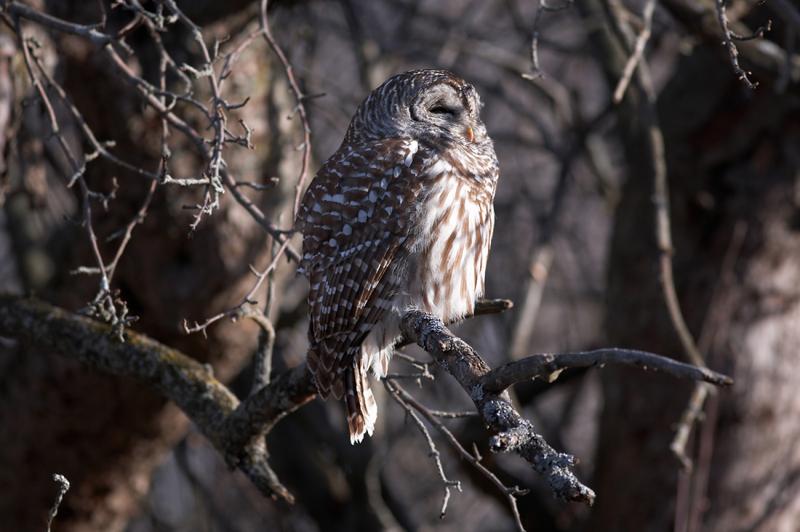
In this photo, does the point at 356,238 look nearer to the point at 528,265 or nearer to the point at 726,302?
the point at 528,265

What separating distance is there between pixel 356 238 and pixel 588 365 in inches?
62.7

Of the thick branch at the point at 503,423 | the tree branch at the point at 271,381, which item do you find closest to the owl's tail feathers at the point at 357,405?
the tree branch at the point at 271,381

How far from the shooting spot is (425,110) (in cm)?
409

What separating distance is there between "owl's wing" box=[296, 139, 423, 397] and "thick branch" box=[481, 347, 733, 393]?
124 centimetres

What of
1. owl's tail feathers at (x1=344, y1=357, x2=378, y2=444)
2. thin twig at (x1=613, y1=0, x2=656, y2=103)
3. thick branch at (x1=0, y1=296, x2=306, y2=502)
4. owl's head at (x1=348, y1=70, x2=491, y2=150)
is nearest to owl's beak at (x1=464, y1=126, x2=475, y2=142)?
owl's head at (x1=348, y1=70, x2=491, y2=150)

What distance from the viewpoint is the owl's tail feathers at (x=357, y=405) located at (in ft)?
12.0

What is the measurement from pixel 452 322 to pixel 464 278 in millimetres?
206

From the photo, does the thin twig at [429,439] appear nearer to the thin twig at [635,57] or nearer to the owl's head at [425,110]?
the owl's head at [425,110]

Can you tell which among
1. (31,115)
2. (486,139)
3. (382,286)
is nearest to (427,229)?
(382,286)

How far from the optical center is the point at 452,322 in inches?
159

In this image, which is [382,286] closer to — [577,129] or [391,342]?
[391,342]

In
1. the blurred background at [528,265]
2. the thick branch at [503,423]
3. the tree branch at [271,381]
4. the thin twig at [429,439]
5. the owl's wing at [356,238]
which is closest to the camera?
the thick branch at [503,423]

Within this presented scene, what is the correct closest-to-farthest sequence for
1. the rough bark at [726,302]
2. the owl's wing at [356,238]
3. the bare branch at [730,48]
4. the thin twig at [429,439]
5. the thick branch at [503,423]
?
1. the thick branch at [503,423]
2. the bare branch at [730,48]
3. the thin twig at [429,439]
4. the owl's wing at [356,238]
5. the rough bark at [726,302]

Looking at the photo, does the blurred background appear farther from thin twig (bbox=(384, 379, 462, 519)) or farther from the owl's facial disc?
thin twig (bbox=(384, 379, 462, 519))
